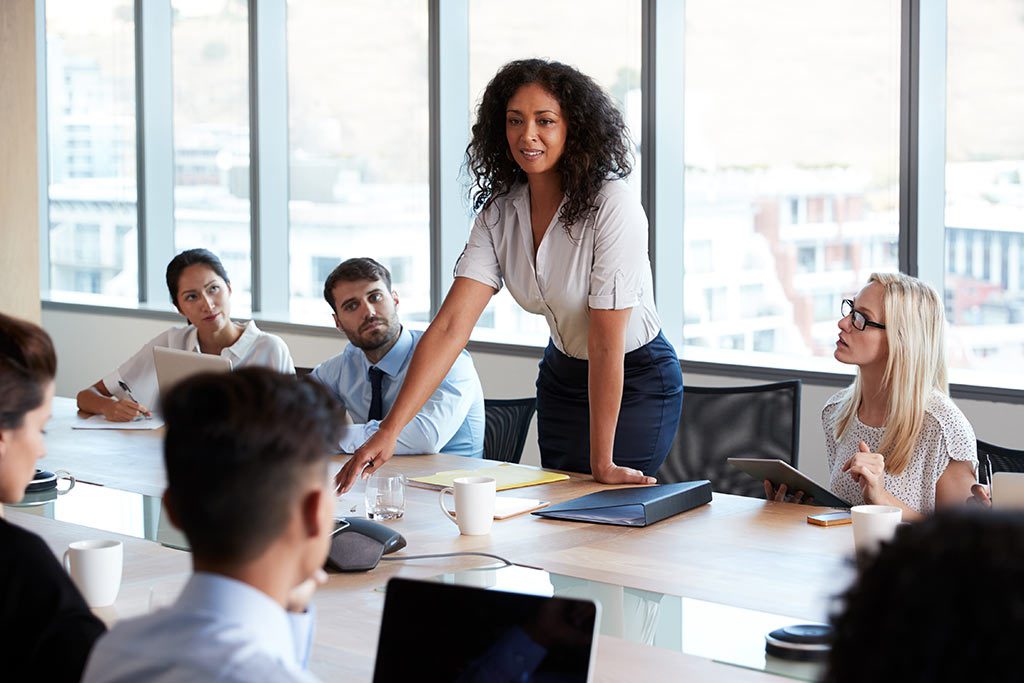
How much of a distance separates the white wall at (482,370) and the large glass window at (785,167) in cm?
40

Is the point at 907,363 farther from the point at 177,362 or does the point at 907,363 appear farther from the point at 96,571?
the point at 177,362

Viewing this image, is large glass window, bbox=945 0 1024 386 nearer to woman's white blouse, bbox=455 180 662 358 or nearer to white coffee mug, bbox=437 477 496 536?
woman's white blouse, bbox=455 180 662 358

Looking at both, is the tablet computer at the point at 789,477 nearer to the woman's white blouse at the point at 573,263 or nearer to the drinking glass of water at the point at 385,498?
the woman's white blouse at the point at 573,263

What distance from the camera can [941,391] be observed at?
2.84 meters

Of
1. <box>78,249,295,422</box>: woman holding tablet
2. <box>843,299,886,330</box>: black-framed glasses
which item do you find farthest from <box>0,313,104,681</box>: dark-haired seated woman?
<box>78,249,295,422</box>: woman holding tablet

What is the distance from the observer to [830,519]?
7.97 ft

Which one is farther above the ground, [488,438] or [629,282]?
[629,282]

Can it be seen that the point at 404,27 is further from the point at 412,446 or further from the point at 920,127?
the point at 412,446

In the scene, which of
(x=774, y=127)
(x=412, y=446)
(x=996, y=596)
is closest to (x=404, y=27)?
(x=774, y=127)

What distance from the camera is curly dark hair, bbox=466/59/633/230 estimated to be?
9.56 feet

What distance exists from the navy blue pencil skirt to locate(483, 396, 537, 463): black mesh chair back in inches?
19.3

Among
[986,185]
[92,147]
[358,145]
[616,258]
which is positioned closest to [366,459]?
[616,258]

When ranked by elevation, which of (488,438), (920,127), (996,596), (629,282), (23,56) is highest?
(23,56)

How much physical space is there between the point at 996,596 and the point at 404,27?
5.82 meters
